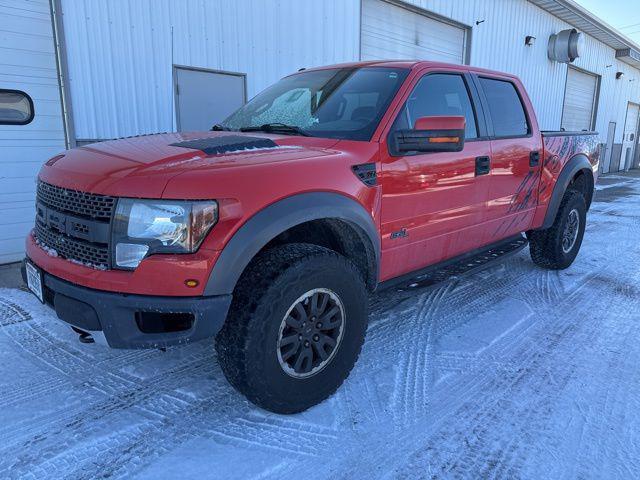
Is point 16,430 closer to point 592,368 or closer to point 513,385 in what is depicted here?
point 513,385

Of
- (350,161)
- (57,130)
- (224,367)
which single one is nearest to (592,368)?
(350,161)

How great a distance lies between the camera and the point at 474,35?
36.7ft

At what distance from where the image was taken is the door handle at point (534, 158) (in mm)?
4145

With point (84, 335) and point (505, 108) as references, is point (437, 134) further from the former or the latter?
point (84, 335)

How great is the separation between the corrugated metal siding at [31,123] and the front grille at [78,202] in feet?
9.91

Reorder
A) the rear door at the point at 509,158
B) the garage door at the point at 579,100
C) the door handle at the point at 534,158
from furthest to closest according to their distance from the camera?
the garage door at the point at 579,100 < the door handle at the point at 534,158 < the rear door at the point at 509,158

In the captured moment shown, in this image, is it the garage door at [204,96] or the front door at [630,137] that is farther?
the front door at [630,137]

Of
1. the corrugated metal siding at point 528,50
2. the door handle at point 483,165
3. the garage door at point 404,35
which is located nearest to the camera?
the door handle at point 483,165

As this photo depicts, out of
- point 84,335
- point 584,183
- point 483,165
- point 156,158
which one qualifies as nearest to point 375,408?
point 84,335

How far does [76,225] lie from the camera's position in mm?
2186

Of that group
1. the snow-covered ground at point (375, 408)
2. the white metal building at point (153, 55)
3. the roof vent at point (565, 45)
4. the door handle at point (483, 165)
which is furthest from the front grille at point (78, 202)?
the roof vent at point (565, 45)

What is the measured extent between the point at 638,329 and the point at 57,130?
5.80 m

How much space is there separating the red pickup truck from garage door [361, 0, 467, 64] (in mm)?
5665

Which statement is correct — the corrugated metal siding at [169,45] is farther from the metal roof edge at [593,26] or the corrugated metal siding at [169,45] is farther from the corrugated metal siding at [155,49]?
the metal roof edge at [593,26]
